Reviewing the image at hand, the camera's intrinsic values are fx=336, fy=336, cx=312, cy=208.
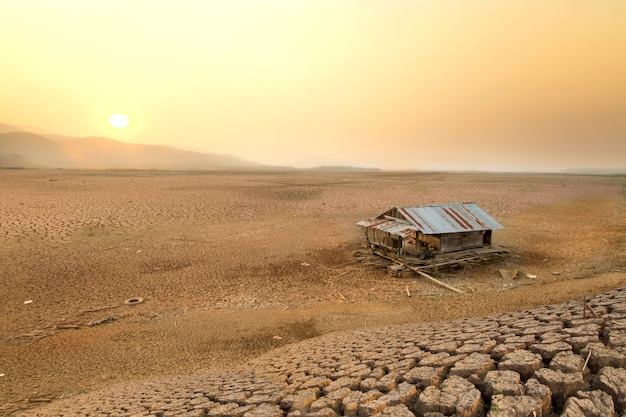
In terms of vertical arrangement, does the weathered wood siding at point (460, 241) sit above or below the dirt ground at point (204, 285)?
above

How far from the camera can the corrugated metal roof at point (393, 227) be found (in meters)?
14.4

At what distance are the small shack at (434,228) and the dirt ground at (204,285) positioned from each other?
1362mm

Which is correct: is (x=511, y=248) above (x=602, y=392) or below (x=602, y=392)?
below

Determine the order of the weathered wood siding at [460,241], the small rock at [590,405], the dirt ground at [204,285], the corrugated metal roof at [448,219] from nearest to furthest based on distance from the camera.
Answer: the small rock at [590,405]
the dirt ground at [204,285]
the corrugated metal roof at [448,219]
the weathered wood siding at [460,241]

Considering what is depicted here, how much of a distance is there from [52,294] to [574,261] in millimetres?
22413

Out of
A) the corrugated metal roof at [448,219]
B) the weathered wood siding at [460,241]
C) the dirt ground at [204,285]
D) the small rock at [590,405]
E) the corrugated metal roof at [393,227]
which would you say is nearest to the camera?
the small rock at [590,405]

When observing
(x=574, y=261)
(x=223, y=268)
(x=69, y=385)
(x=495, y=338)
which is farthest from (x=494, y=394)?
(x=574, y=261)

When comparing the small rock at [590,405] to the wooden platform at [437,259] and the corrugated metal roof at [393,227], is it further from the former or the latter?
the wooden platform at [437,259]

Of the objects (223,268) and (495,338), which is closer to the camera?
(495,338)

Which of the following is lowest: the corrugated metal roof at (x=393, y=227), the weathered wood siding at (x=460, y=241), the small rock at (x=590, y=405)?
the weathered wood siding at (x=460, y=241)

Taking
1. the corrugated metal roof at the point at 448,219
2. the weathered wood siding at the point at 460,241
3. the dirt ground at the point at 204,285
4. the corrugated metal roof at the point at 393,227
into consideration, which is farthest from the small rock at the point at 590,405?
the weathered wood siding at the point at 460,241

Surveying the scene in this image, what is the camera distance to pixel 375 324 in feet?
33.3

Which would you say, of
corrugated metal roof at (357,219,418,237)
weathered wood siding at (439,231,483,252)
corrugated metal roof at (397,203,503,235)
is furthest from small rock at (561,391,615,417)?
weathered wood siding at (439,231,483,252)

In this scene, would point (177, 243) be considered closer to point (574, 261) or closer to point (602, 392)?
point (602, 392)
